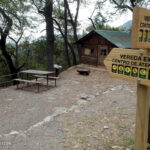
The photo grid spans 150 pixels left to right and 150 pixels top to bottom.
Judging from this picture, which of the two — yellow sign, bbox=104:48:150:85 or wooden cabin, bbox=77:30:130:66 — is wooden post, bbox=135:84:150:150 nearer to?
yellow sign, bbox=104:48:150:85

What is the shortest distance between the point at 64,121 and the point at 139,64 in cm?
352

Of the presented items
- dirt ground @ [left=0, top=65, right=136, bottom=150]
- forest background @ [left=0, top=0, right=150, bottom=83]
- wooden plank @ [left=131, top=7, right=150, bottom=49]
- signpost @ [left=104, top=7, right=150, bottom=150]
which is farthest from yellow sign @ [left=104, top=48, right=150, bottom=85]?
forest background @ [left=0, top=0, right=150, bottom=83]

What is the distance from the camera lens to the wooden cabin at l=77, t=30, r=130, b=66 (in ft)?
49.8

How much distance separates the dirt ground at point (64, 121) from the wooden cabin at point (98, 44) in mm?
6992

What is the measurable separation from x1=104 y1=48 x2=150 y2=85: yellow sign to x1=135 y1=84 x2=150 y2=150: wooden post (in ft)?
0.56

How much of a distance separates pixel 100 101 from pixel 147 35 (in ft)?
17.2

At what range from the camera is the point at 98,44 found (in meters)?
16.2

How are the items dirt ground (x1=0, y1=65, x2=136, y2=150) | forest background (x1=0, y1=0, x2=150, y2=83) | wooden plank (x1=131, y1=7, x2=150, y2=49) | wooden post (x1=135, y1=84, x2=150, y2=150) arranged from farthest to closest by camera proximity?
1. forest background (x1=0, y1=0, x2=150, y2=83)
2. dirt ground (x1=0, y1=65, x2=136, y2=150)
3. wooden post (x1=135, y1=84, x2=150, y2=150)
4. wooden plank (x1=131, y1=7, x2=150, y2=49)

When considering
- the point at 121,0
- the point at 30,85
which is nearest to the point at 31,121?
the point at 30,85

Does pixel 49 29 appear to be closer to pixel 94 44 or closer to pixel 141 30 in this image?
pixel 94 44

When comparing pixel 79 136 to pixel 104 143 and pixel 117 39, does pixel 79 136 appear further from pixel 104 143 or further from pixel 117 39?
pixel 117 39

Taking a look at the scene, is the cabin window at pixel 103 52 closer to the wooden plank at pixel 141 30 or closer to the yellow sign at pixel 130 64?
the yellow sign at pixel 130 64

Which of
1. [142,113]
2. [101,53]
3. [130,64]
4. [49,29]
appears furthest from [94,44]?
[142,113]

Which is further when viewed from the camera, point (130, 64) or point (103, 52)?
point (103, 52)
